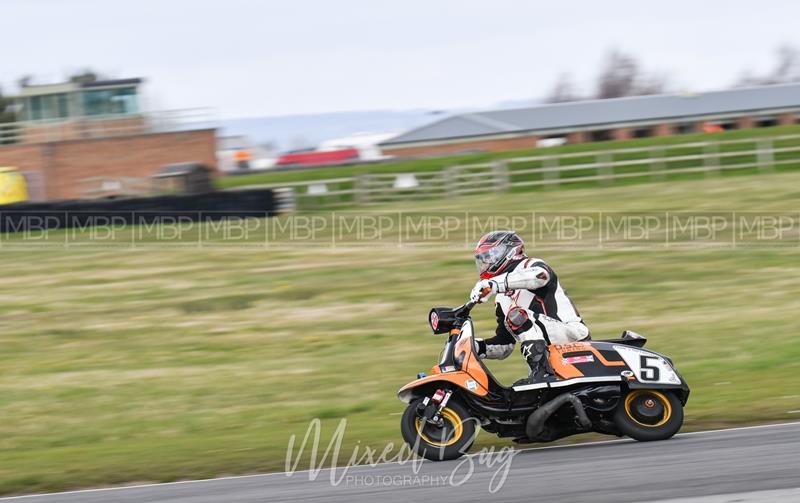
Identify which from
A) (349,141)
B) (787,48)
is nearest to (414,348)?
(349,141)

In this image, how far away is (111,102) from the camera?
1620 inches

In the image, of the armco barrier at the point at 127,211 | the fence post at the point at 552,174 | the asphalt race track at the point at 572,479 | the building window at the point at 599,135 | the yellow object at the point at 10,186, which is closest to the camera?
the asphalt race track at the point at 572,479

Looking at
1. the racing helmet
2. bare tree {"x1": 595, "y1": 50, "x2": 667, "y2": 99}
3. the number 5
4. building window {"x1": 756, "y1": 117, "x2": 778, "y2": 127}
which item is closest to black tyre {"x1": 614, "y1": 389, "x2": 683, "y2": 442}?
the number 5

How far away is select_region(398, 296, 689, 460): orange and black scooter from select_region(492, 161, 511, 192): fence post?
2676cm

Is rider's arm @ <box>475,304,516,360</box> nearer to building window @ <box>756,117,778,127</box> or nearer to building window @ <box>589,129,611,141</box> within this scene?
building window @ <box>589,129,611,141</box>

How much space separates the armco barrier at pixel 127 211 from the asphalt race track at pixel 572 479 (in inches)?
852

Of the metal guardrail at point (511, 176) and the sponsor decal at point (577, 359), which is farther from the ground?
the sponsor decal at point (577, 359)

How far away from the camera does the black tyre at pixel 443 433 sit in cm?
810

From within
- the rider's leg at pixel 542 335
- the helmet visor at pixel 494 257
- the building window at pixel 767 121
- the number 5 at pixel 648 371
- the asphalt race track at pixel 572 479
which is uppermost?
the helmet visor at pixel 494 257

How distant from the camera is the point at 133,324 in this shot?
17078mm

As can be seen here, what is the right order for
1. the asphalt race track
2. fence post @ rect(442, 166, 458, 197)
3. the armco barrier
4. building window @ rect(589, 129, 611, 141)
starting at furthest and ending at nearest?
building window @ rect(589, 129, 611, 141)
fence post @ rect(442, 166, 458, 197)
the armco barrier
the asphalt race track

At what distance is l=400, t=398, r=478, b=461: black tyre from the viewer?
8.10 meters

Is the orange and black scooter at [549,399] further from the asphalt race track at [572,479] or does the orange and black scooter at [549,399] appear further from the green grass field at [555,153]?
the green grass field at [555,153]

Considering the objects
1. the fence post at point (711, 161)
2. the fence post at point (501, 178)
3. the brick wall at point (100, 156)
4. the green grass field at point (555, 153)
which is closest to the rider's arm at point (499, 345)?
the fence post at point (501, 178)
